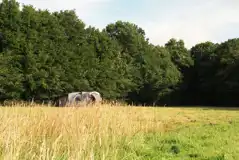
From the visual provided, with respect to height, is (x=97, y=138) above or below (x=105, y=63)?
below

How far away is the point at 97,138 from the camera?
8.14 metres

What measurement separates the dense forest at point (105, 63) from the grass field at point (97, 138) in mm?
30103

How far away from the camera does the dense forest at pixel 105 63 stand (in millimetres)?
41625

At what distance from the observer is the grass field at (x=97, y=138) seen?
544 cm

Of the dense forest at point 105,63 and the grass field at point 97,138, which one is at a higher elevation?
the dense forest at point 105,63

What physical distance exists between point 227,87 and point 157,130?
43.2m

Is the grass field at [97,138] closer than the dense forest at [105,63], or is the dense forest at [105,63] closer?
the grass field at [97,138]

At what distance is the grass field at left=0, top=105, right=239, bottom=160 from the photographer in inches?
214

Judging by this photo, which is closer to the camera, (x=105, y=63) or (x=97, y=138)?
(x=97, y=138)

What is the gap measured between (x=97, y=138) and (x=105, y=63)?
137 feet

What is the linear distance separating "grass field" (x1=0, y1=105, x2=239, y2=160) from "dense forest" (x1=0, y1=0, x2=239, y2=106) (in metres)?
30.1

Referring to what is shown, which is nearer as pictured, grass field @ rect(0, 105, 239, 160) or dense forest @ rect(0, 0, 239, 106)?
grass field @ rect(0, 105, 239, 160)

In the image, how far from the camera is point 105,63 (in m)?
49.8

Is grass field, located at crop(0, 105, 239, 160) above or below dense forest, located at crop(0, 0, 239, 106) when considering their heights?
below
